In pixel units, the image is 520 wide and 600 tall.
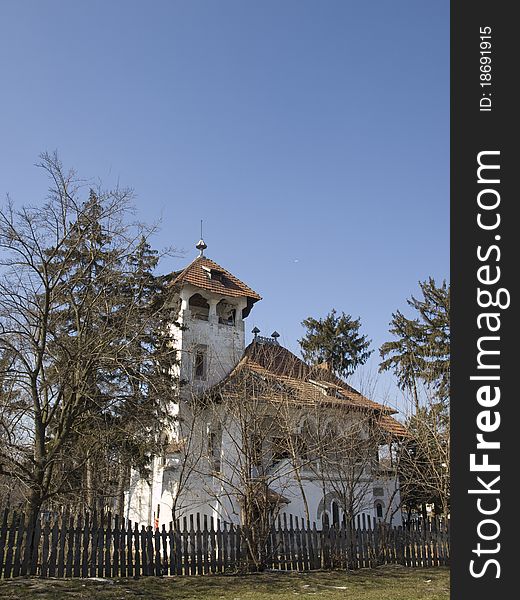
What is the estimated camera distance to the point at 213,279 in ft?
111

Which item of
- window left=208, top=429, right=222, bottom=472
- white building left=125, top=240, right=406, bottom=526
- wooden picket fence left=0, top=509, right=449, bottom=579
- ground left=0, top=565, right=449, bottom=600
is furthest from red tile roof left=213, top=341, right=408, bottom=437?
ground left=0, top=565, right=449, bottom=600

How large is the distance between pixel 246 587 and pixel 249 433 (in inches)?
193

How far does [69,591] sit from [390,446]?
15855 mm

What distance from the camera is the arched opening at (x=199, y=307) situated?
32.9 m

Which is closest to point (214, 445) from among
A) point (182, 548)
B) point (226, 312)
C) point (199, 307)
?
point (182, 548)

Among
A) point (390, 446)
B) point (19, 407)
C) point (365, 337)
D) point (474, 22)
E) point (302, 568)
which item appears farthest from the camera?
point (365, 337)

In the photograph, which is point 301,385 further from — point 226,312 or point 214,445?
point 226,312

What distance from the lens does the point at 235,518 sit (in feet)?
88.2

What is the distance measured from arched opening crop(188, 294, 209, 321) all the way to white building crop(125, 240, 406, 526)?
55 mm

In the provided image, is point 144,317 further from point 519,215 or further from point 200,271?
point 200,271

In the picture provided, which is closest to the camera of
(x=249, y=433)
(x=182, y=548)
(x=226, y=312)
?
(x=182, y=548)

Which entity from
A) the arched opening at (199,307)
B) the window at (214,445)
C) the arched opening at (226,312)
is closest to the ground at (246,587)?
the window at (214,445)

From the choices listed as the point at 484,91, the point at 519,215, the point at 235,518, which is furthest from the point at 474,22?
the point at 235,518

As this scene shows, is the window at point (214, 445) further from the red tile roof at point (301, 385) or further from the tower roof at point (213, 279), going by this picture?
the tower roof at point (213, 279)
